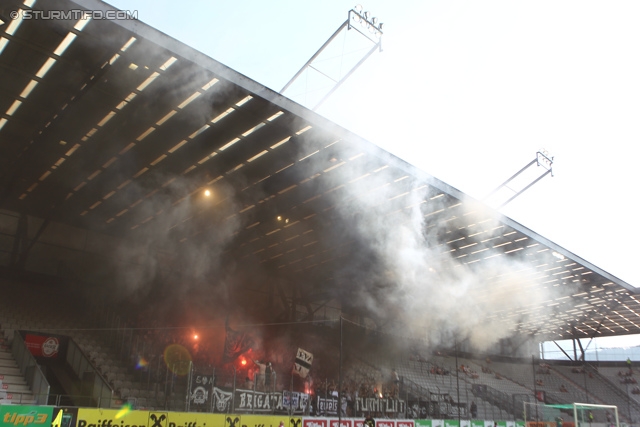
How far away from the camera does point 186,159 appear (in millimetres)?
13219

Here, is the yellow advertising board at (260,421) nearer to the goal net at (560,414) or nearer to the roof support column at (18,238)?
the roof support column at (18,238)

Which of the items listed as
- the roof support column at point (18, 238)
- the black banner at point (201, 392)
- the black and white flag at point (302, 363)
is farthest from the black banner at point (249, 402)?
the roof support column at point (18, 238)

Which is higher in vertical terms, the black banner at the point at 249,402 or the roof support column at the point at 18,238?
the roof support column at the point at 18,238

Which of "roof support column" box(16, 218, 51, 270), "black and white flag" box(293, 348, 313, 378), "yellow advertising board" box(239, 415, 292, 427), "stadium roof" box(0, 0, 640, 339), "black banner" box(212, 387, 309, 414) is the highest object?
"stadium roof" box(0, 0, 640, 339)

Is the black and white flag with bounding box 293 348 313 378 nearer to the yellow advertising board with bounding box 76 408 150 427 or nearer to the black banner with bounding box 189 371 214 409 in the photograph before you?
the black banner with bounding box 189 371 214 409

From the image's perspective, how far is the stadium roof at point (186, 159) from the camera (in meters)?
9.41

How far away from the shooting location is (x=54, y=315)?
1599 cm

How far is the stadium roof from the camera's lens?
9414 millimetres

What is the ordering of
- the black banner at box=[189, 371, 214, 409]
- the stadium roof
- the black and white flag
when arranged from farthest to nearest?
the black and white flag < the black banner at box=[189, 371, 214, 409] < the stadium roof

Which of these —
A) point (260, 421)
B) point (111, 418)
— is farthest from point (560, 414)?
point (111, 418)

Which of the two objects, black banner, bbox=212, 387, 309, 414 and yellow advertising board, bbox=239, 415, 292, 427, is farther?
black banner, bbox=212, 387, 309, 414

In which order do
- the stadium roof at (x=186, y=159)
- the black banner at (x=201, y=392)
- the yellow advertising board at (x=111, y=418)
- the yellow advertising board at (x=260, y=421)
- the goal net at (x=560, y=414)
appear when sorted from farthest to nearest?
the goal net at (x=560, y=414), the black banner at (x=201, y=392), the yellow advertising board at (x=260, y=421), the stadium roof at (x=186, y=159), the yellow advertising board at (x=111, y=418)

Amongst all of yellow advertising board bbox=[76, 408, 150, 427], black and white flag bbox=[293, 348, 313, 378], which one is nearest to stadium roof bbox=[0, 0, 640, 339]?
black and white flag bbox=[293, 348, 313, 378]

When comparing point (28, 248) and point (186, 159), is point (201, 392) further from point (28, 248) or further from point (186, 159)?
point (28, 248)
